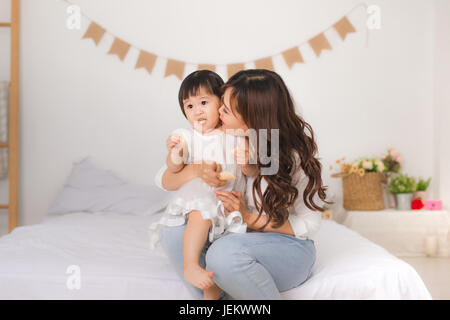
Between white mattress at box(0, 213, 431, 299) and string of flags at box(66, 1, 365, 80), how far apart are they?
157 centimetres

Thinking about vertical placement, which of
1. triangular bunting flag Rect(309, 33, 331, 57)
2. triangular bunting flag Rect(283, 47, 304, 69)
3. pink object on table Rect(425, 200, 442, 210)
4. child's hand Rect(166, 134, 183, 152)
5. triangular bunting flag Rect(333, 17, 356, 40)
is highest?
triangular bunting flag Rect(333, 17, 356, 40)

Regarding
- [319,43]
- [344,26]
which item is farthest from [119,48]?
[344,26]

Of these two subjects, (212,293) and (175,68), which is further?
(175,68)

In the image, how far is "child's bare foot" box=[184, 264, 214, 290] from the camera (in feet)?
3.78

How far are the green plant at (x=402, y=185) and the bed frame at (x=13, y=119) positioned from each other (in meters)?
2.32

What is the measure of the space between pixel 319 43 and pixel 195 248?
2166 mm

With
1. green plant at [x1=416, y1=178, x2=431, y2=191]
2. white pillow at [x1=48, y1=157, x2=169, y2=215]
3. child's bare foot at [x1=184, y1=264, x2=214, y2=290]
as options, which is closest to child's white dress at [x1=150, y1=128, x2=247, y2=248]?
child's bare foot at [x1=184, y1=264, x2=214, y2=290]

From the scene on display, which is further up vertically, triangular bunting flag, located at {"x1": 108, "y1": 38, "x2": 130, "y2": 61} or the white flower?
triangular bunting flag, located at {"x1": 108, "y1": 38, "x2": 130, "y2": 61}

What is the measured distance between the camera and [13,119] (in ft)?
9.47

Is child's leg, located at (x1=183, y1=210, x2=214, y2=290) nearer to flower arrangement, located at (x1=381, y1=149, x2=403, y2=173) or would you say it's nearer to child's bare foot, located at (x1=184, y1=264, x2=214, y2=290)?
child's bare foot, located at (x1=184, y1=264, x2=214, y2=290)

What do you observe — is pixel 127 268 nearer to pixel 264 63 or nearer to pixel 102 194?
pixel 102 194

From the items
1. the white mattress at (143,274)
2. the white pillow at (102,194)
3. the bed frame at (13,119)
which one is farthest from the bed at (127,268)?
the bed frame at (13,119)

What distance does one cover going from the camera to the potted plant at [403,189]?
2930mm

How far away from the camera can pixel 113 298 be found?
50.5 inches
